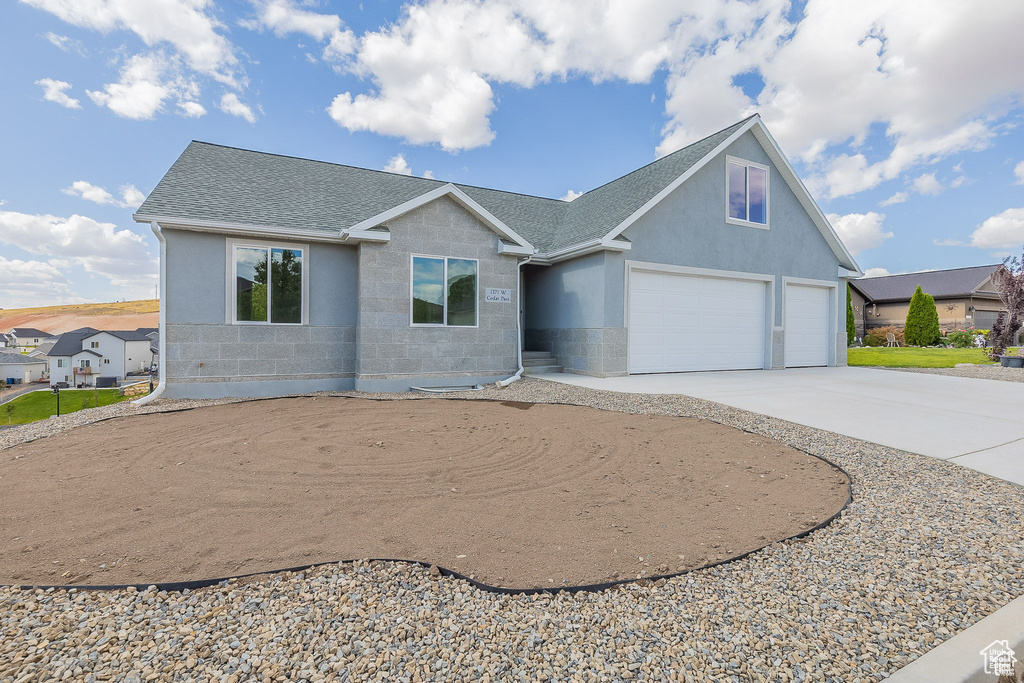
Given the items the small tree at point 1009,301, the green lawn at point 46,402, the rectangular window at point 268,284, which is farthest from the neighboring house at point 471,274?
the green lawn at point 46,402

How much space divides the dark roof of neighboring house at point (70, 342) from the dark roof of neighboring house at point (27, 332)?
31.5 ft

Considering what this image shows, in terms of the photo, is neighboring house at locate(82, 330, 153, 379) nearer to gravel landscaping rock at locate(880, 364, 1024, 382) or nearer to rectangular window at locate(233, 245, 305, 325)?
rectangular window at locate(233, 245, 305, 325)

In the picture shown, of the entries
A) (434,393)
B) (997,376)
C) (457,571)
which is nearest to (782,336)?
(997,376)

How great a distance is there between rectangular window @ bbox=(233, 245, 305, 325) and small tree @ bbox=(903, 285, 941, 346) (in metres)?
35.2

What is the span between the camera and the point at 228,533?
2889 mm

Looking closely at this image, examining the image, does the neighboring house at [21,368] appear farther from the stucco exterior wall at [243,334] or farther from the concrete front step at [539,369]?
the concrete front step at [539,369]

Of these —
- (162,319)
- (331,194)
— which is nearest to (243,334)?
(162,319)

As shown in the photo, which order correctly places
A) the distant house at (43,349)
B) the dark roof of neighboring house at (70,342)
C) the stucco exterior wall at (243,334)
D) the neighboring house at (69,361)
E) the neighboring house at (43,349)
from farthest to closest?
the distant house at (43,349), the neighboring house at (43,349), the dark roof of neighboring house at (70,342), the neighboring house at (69,361), the stucco exterior wall at (243,334)

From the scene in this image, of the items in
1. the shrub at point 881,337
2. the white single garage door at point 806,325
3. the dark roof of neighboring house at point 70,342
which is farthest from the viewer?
the dark roof of neighboring house at point 70,342

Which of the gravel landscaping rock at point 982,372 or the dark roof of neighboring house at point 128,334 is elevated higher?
the dark roof of neighboring house at point 128,334

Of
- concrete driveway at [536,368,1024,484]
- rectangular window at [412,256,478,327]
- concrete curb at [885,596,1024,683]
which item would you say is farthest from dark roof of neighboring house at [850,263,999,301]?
concrete curb at [885,596,1024,683]

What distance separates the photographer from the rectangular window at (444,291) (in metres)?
9.65

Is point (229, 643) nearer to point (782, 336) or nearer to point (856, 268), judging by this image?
point (782, 336)

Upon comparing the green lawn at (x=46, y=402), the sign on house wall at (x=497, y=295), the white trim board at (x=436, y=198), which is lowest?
the green lawn at (x=46, y=402)
